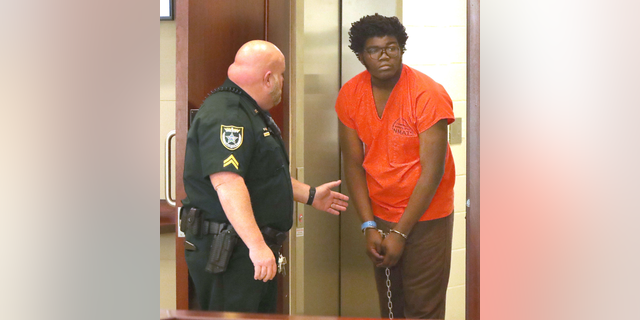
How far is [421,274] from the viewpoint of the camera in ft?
4.14

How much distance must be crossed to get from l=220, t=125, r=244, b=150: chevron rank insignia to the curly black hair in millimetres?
388

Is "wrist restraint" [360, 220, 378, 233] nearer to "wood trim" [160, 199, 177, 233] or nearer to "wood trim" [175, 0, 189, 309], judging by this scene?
"wood trim" [175, 0, 189, 309]

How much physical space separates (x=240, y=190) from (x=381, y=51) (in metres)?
0.51

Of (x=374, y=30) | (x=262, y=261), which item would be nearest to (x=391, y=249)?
(x=262, y=261)

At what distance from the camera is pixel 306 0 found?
1403mm

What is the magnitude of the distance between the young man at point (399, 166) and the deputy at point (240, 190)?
0.11m

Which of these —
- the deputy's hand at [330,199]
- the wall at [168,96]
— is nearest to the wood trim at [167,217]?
the wall at [168,96]

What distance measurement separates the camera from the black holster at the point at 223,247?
121 cm
